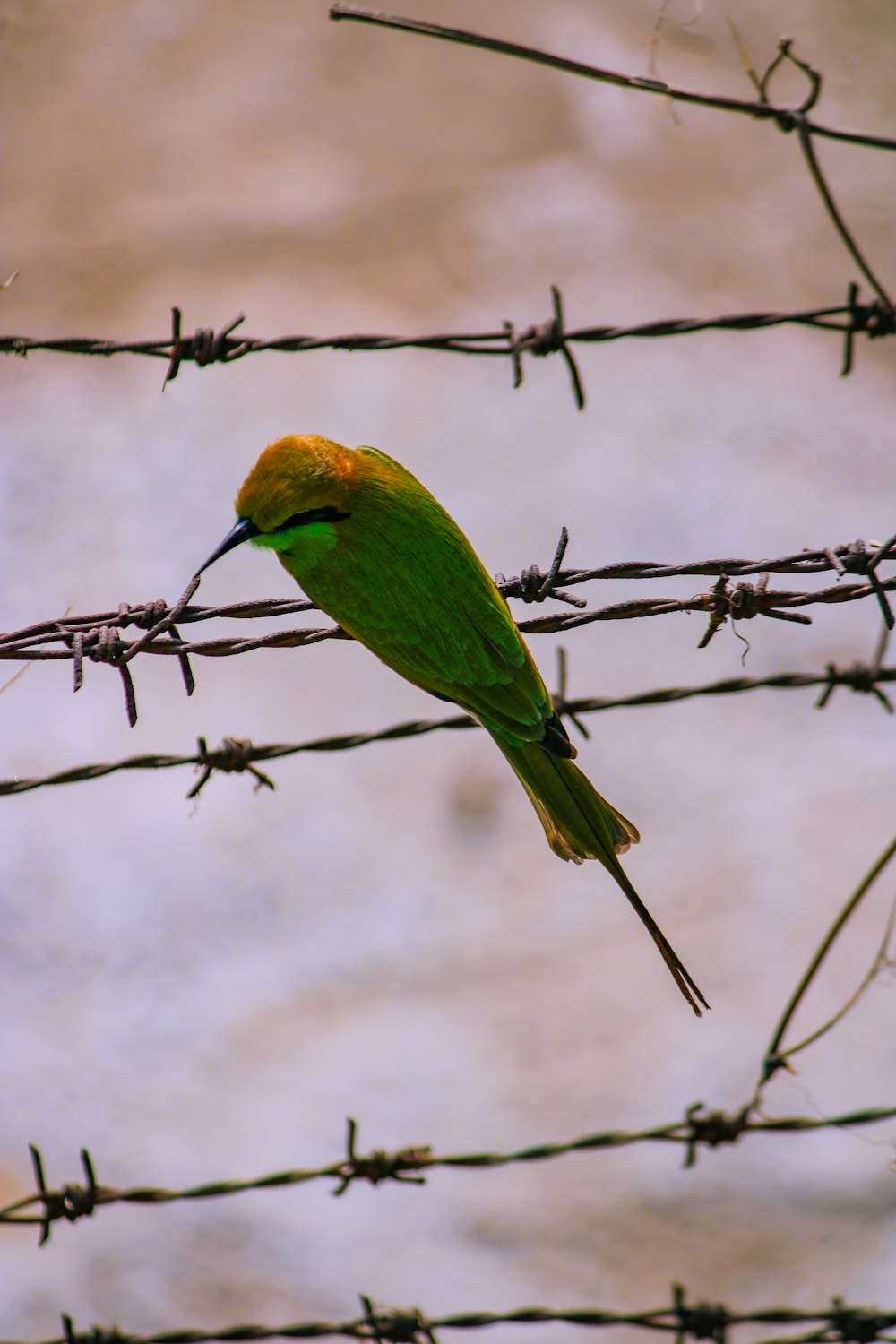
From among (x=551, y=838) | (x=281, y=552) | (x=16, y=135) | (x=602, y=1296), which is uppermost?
(x=16, y=135)

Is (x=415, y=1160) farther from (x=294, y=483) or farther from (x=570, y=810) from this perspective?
(x=294, y=483)

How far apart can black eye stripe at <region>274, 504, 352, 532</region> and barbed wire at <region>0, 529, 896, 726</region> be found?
0.57ft

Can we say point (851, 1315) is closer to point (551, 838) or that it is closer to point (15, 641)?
point (551, 838)

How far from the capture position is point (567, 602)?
77.2 inches

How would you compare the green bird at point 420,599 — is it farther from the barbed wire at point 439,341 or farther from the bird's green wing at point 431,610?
the barbed wire at point 439,341

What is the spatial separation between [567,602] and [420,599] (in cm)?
27

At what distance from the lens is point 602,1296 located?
4.59m

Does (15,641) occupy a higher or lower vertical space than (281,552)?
lower

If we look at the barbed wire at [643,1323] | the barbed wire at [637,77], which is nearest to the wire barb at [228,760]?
the barbed wire at [643,1323]

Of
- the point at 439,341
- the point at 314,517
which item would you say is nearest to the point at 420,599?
the point at 314,517

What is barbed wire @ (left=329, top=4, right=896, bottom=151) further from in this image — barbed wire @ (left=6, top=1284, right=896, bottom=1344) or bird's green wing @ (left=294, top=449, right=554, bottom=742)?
barbed wire @ (left=6, top=1284, right=896, bottom=1344)

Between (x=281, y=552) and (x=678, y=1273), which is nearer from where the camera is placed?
(x=281, y=552)

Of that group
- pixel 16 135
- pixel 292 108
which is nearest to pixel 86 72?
pixel 16 135

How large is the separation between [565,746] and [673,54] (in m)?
5.80
